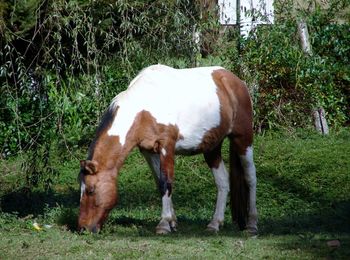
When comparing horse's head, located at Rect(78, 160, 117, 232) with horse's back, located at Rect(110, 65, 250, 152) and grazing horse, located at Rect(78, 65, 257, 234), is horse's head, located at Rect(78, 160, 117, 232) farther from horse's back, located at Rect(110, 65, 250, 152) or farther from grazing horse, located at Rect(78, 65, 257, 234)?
horse's back, located at Rect(110, 65, 250, 152)

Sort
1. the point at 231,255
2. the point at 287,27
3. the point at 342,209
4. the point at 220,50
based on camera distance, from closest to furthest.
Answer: the point at 231,255, the point at 342,209, the point at 220,50, the point at 287,27

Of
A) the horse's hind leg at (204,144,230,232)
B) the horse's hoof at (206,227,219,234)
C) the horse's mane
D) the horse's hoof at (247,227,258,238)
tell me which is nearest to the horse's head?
the horse's mane

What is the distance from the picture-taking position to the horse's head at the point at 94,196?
9.21m

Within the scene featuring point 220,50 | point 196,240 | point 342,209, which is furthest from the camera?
point 220,50

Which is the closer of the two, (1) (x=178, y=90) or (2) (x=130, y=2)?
(1) (x=178, y=90)

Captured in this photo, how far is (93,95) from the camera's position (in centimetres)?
1050

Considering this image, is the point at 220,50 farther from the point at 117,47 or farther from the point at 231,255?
the point at 231,255

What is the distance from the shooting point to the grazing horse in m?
9.34

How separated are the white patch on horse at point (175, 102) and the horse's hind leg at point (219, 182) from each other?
25.7 inches

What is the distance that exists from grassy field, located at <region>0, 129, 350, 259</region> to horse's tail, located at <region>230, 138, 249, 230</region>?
19 centimetres

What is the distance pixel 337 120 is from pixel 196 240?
29.5 ft

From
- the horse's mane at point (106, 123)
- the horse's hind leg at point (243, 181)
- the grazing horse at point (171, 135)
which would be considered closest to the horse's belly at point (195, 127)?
the grazing horse at point (171, 135)

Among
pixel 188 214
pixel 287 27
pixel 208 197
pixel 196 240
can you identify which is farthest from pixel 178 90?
pixel 287 27

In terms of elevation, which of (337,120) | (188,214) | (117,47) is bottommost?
(188,214)
